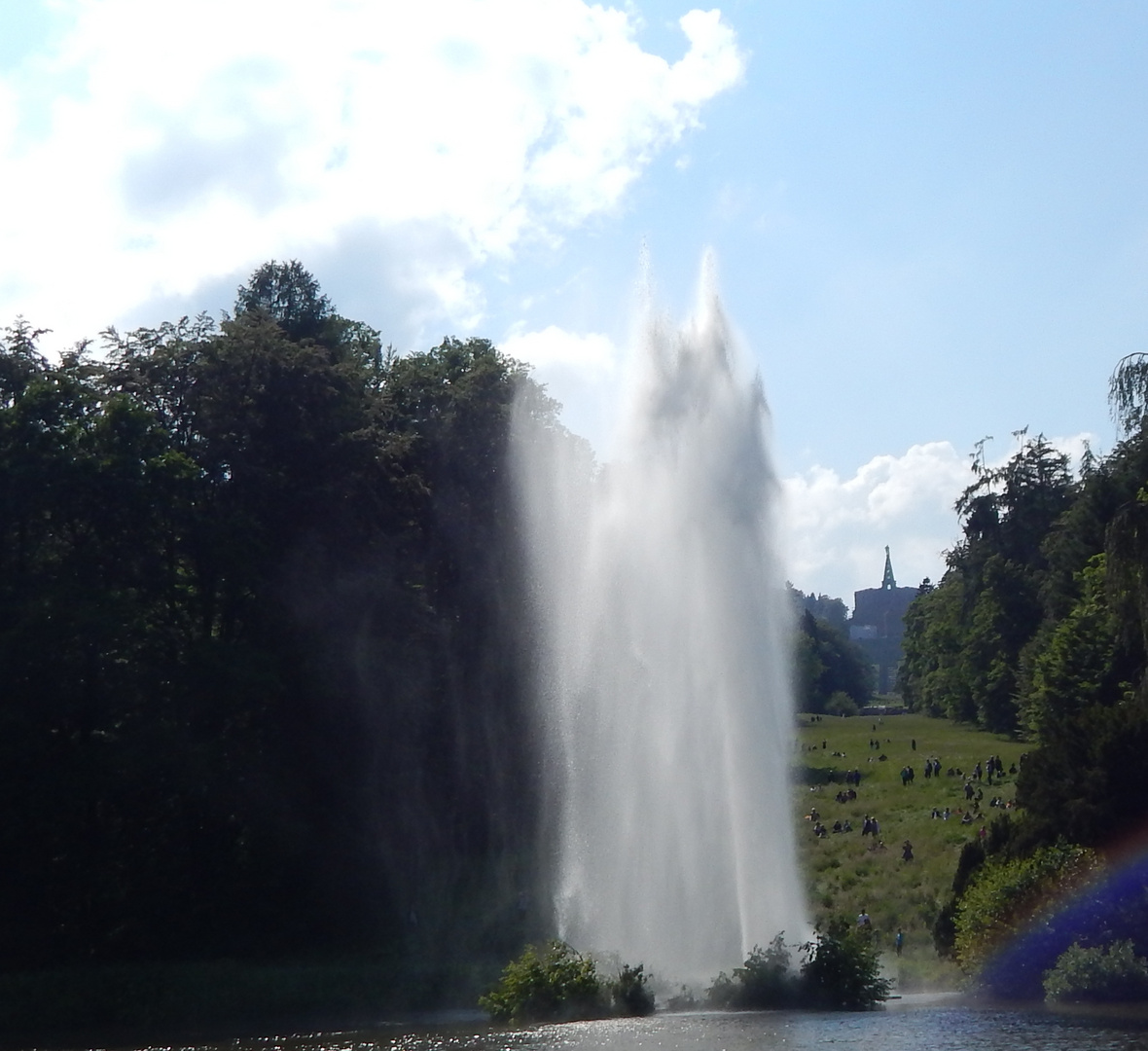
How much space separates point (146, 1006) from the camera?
34.9 meters

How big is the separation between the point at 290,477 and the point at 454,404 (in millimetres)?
8613

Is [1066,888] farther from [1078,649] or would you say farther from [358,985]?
[1078,649]

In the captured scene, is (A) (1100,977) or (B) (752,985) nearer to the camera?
(A) (1100,977)

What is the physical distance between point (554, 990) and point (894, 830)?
29.8m

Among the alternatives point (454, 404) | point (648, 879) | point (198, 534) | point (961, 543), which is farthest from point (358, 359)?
point (961, 543)

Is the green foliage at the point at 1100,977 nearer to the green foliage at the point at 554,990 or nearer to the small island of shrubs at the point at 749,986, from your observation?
the small island of shrubs at the point at 749,986

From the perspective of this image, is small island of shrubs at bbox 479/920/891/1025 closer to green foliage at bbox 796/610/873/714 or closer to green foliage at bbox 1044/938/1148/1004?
green foliage at bbox 1044/938/1148/1004

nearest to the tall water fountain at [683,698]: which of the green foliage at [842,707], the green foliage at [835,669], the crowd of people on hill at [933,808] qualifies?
the crowd of people on hill at [933,808]

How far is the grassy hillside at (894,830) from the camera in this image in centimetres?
4022

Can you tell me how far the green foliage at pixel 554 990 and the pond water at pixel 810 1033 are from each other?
84 centimetres

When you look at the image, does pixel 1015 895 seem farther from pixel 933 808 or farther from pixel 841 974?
pixel 933 808

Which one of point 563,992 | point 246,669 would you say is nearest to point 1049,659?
point 246,669

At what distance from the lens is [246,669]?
39.5 m

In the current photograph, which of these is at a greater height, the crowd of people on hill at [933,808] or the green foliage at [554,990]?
the crowd of people on hill at [933,808]
